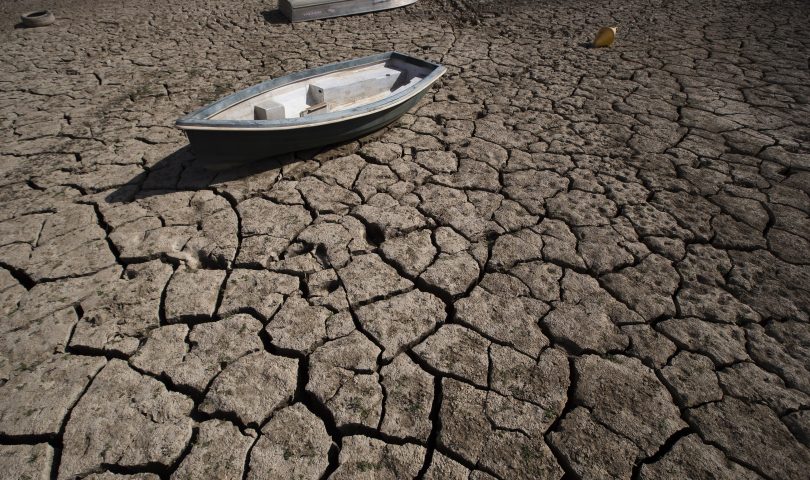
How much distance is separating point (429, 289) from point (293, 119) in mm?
1704

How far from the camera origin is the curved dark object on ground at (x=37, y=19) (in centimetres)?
666

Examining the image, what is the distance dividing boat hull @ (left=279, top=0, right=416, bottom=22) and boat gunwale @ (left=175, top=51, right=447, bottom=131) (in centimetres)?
302

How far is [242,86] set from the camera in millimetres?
4824

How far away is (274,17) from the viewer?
698cm

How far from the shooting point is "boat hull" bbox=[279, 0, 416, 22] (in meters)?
6.69

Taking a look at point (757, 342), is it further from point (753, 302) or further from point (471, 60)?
point (471, 60)

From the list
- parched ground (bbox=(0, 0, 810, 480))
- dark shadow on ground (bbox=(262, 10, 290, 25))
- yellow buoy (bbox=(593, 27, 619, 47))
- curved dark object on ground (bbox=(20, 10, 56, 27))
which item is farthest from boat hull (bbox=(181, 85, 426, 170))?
curved dark object on ground (bbox=(20, 10, 56, 27))

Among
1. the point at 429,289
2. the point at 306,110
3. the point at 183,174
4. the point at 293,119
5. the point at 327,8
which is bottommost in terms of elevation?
the point at 183,174

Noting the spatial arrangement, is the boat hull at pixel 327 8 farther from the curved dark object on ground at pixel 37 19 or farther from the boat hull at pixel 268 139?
the boat hull at pixel 268 139

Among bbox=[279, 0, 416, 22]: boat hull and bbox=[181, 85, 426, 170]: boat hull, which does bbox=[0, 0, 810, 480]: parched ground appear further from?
bbox=[279, 0, 416, 22]: boat hull

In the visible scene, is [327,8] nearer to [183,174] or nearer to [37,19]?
[37,19]

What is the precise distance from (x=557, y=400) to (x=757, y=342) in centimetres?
111

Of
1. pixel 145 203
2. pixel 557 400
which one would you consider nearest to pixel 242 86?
pixel 145 203

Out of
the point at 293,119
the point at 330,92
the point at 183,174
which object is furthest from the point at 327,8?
the point at 183,174
